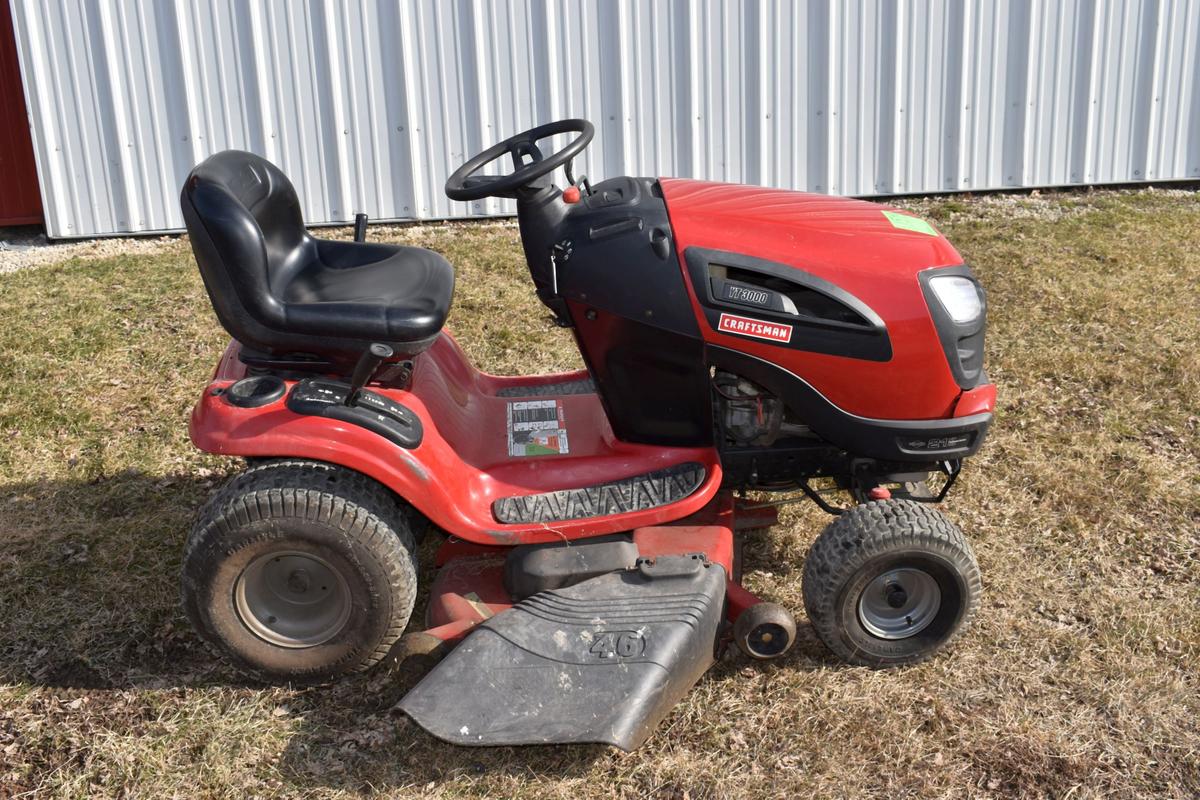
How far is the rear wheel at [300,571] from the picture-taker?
2.98 m

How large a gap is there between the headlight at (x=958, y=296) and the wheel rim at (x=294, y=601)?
70.8 inches

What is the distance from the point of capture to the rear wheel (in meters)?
2.98

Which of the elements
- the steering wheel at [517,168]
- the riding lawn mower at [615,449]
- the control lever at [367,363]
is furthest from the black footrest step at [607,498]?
the steering wheel at [517,168]

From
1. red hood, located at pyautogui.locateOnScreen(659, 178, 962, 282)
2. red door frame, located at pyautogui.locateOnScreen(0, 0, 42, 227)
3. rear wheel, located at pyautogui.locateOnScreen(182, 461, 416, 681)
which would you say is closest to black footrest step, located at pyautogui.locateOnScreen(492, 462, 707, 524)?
rear wheel, located at pyautogui.locateOnScreen(182, 461, 416, 681)

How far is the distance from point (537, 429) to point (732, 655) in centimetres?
92

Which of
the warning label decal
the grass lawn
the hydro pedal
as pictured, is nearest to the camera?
the hydro pedal

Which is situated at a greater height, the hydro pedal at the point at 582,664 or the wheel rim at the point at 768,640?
the hydro pedal at the point at 582,664

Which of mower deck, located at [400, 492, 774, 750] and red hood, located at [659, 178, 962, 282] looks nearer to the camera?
mower deck, located at [400, 492, 774, 750]

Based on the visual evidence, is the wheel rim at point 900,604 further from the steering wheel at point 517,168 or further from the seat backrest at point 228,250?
the seat backrest at point 228,250

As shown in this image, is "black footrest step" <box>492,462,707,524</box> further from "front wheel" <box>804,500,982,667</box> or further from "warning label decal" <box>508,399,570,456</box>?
"front wheel" <box>804,500,982,667</box>

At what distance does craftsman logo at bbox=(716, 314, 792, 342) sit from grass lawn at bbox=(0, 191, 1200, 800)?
97 centimetres

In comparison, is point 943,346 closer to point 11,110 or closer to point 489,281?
point 489,281

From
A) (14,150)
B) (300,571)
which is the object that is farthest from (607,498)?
(14,150)

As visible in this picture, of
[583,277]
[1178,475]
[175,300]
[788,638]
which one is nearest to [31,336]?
[175,300]
